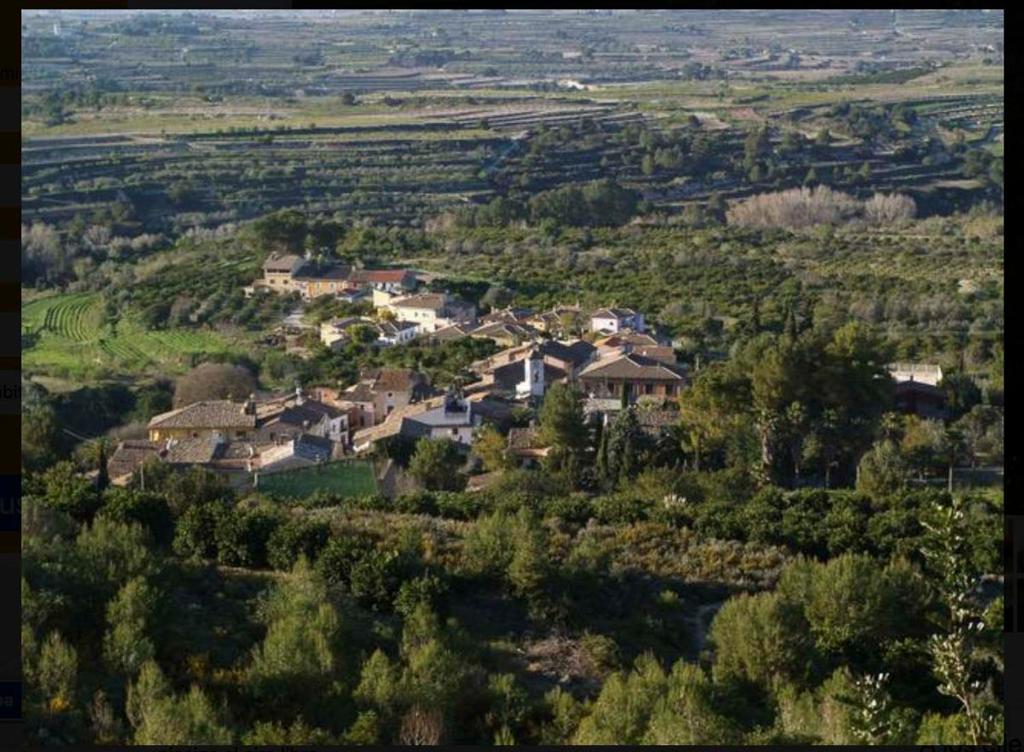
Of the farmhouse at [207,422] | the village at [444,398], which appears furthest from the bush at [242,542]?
the farmhouse at [207,422]

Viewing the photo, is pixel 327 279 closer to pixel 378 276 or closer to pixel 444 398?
pixel 378 276

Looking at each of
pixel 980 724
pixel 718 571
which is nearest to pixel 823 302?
pixel 718 571

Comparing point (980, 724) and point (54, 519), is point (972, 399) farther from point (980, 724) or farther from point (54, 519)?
point (980, 724)

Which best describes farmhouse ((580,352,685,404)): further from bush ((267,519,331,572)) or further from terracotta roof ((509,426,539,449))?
bush ((267,519,331,572))

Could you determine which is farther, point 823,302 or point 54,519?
point 823,302

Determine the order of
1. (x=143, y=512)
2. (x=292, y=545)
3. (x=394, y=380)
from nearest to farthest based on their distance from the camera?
(x=292, y=545), (x=143, y=512), (x=394, y=380)

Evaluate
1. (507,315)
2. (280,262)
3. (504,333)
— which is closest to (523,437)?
(504,333)

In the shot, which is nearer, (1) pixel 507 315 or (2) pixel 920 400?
(2) pixel 920 400
